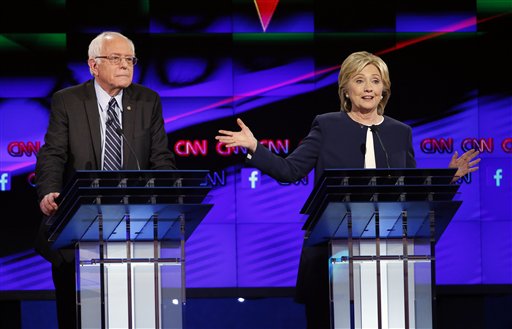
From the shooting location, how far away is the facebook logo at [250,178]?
8.11 metres

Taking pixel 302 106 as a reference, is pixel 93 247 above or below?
below

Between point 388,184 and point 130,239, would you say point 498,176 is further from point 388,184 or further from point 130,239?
point 130,239

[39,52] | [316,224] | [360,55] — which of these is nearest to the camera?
[316,224]

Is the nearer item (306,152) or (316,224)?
(316,224)

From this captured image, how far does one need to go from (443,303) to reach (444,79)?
5.27 ft

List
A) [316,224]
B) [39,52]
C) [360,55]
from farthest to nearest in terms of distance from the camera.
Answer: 1. [39,52]
2. [360,55]
3. [316,224]

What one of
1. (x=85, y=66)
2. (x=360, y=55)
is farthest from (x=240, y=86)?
(x=360, y=55)

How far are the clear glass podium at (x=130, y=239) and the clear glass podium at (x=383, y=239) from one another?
513 millimetres

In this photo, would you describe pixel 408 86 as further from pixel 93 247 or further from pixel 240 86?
pixel 93 247

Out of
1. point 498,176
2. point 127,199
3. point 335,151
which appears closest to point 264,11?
point 498,176

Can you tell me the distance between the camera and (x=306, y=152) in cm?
499

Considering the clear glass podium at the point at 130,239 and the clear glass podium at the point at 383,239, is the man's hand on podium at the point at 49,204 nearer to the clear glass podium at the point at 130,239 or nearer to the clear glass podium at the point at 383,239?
the clear glass podium at the point at 130,239

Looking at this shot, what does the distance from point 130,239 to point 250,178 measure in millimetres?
3770

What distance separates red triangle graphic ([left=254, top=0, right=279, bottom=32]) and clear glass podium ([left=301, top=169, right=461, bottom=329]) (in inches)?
147
